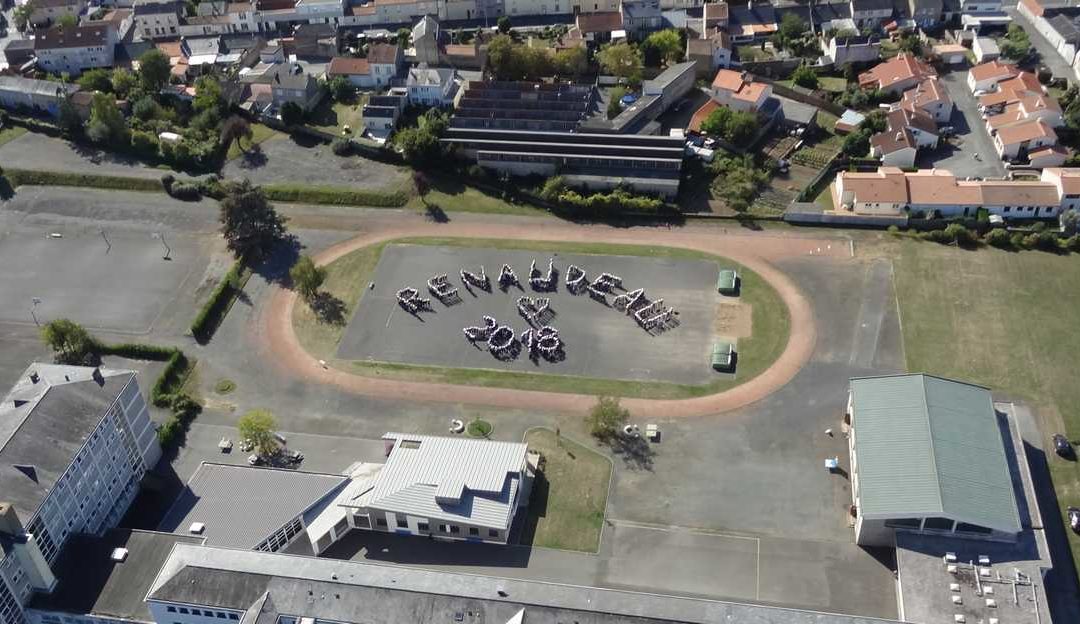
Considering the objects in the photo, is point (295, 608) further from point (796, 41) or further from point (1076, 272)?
point (796, 41)

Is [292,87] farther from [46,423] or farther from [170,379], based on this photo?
[46,423]

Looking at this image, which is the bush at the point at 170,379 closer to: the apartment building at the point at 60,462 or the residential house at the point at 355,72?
the apartment building at the point at 60,462

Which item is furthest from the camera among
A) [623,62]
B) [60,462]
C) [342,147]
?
[623,62]

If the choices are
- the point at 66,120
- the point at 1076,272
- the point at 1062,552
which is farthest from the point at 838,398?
the point at 66,120

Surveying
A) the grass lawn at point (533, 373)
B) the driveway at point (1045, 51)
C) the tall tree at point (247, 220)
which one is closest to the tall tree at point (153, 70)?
the tall tree at point (247, 220)

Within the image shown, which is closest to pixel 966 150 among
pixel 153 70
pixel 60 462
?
pixel 60 462
